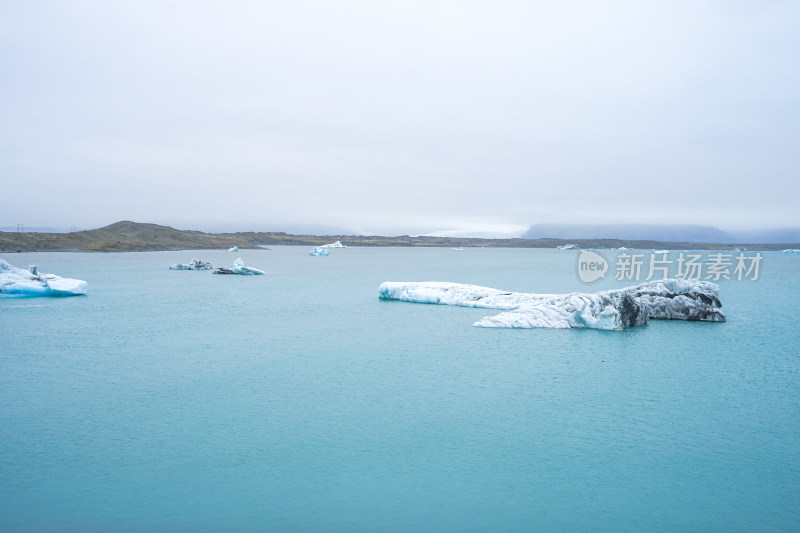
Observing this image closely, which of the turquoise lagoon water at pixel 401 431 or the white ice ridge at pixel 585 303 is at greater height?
the white ice ridge at pixel 585 303

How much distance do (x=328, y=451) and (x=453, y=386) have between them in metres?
3.72

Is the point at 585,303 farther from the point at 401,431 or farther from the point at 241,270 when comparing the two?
the point at 241,270

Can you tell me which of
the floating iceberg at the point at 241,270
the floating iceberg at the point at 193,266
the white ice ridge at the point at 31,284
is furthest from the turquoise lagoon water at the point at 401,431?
the floating iceberg at the point at 193,266

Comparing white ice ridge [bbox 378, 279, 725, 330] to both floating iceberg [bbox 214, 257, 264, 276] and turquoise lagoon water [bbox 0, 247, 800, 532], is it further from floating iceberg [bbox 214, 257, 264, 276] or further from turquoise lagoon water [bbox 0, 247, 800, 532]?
floating iceberg [bbox 214, 257, 264, 276]

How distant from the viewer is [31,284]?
82.6 feet

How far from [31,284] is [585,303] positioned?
24070 millimetres

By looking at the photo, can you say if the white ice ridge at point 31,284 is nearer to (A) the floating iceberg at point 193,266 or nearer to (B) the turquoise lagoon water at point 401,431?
(B) the turquoise lagoon water at point 401,431

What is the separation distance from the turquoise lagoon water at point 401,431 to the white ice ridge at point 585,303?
70 centimetres

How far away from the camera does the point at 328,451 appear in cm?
720

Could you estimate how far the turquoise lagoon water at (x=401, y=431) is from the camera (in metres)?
5.67

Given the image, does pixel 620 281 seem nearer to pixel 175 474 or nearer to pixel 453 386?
pixel 453 386

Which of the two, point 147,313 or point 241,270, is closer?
point 147,313

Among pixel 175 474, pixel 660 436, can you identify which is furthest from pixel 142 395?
pixel 660 436

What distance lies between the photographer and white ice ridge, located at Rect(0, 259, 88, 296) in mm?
24750
